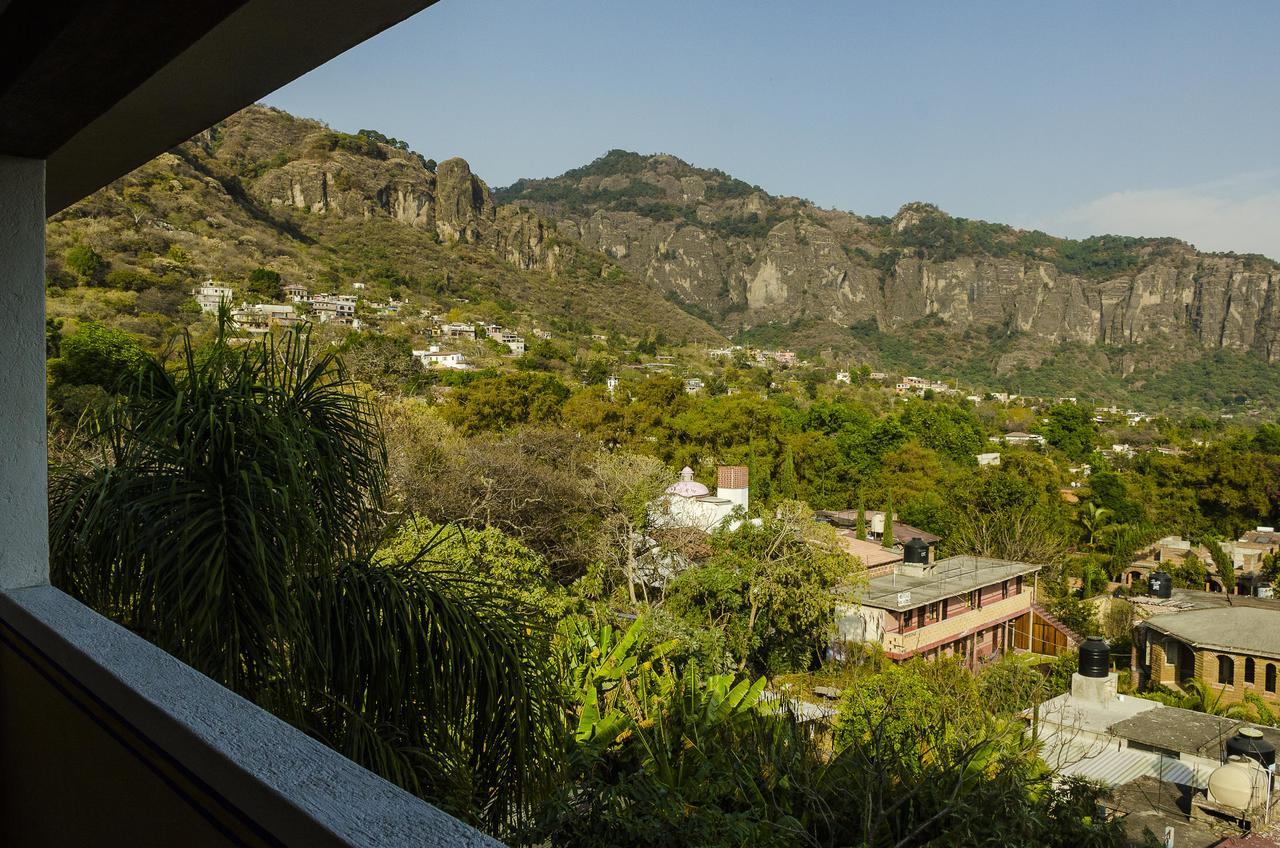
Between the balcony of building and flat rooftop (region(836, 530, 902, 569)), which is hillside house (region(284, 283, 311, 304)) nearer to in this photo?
flat rooftop (region(836, 530, 902, 569))

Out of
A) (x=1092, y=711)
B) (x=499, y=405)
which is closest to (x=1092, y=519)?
(x=1092, y=711)

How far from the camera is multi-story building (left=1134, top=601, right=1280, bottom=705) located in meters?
14.0

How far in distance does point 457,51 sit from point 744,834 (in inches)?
158

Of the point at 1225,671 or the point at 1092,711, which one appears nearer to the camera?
the point at 1092,711

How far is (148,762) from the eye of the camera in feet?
3.26

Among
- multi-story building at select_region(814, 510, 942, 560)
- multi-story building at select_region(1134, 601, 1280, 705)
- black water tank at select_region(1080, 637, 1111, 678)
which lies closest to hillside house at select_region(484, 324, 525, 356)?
multi-story building at select_region(814, 510, 942, 560)

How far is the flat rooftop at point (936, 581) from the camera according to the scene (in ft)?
46.7

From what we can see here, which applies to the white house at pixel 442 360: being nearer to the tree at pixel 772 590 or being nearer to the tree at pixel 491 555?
the tree at pixel 772 590

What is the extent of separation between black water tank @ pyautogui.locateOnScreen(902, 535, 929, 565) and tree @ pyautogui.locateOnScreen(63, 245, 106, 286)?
24025mm

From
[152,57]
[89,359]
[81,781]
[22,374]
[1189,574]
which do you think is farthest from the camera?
[1189,574]

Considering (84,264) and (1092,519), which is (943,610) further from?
(84,264)

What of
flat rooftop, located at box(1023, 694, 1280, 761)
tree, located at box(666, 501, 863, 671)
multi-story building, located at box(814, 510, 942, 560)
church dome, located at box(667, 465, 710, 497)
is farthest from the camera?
multi-story building, located at box(814, 510, 942, 560)

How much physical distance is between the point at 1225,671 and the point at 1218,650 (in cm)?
41

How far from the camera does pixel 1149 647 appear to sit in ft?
51.7
